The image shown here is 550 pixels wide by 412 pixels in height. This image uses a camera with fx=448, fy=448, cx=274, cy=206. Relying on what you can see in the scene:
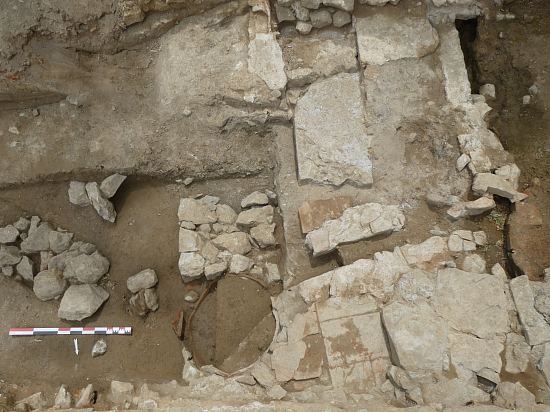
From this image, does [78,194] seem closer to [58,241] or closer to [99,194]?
[99,194]

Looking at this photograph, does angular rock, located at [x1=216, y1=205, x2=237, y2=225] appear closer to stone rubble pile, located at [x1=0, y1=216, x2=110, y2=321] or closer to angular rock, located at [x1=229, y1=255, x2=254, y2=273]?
angular rock, located at [x1=229, y1=255, x2=254, y2=273]

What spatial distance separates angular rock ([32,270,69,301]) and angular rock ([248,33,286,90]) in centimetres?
282

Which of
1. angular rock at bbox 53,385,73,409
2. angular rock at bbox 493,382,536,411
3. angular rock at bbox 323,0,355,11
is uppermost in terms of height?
angular rock at bbox 323,0,355,11

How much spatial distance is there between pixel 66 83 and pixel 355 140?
304 cm

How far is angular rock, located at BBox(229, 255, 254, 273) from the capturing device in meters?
4.33

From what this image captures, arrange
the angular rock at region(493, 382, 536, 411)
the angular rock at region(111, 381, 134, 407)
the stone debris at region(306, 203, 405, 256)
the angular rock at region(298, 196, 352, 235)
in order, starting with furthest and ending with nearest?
the angular rock at region(298, 196, 352, 235) → the stone debris at region(306, 203, 405, 256) → the angular rock at region(111, 381, 134, 407) → the angular rock at region(493, 382, 536, 411)

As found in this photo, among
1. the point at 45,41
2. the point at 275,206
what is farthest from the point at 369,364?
the point at 45,41

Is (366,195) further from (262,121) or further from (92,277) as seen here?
(92,277)

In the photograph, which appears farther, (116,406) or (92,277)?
(92,277)

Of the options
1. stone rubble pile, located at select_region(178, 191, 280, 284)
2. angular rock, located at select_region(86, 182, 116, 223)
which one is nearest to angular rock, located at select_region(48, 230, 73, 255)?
angular rock, located at select_region(86, 182, 116, 223)

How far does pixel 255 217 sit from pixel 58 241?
2017 mm

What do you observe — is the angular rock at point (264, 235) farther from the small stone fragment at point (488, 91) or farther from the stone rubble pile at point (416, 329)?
the small stone fragment at point (488, 91)

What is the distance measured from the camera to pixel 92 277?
4438 mm

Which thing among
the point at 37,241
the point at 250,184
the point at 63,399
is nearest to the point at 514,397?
the point at 250,184
